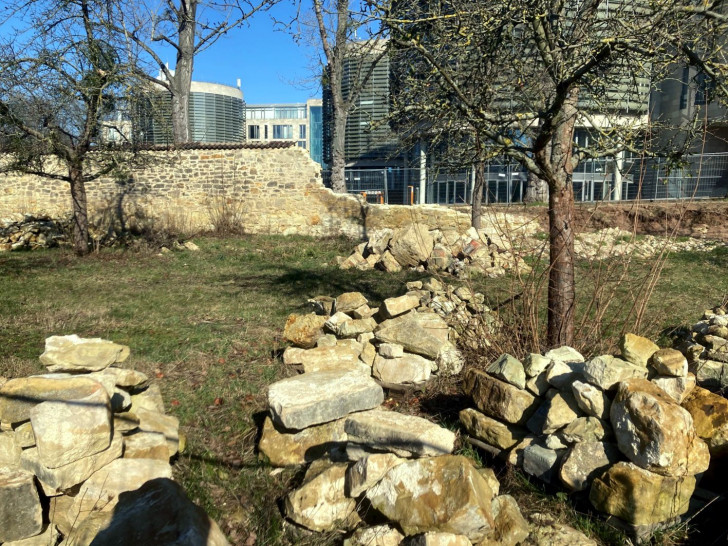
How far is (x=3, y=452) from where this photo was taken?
3.40 meters

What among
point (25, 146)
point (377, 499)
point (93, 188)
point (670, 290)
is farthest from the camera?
point (93, 188)

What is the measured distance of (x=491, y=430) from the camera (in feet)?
13.5

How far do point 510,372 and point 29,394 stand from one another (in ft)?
10.5

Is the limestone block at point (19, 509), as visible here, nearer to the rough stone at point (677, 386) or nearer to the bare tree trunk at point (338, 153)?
the rough stone at point (677, 386)

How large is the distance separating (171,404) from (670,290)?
26.9ft

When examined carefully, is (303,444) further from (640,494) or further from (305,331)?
A: (640,494)

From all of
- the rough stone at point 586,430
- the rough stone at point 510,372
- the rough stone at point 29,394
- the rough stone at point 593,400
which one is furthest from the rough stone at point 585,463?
the rough stone at point 29,394

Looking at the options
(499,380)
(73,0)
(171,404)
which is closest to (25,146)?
(73,0)

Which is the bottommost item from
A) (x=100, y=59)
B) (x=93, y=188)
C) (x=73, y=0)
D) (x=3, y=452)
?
(x=3, y=452)

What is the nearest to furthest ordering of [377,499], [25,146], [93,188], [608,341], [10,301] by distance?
[377,499] → [608,341] → [10,301] → [25,146] → [93,188]

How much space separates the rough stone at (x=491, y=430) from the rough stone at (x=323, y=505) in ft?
3.80

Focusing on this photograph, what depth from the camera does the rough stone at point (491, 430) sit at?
4031mm

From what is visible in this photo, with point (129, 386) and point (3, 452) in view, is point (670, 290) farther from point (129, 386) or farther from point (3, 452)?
point (3, 452)

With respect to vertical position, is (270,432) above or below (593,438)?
below
